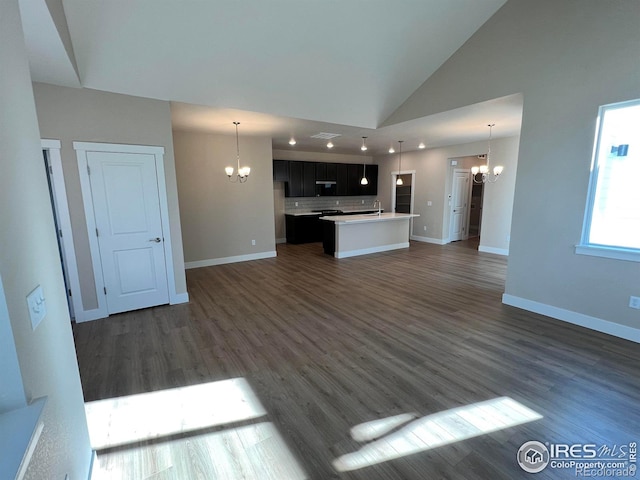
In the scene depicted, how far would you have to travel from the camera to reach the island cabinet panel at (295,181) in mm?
8162

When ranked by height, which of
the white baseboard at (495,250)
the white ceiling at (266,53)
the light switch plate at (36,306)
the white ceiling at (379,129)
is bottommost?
the white baseboard at (495,250)

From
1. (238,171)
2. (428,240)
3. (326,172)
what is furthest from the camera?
(326,172)

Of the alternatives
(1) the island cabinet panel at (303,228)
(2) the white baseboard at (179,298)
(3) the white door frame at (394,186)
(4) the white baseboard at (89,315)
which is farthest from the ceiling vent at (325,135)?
(4) the white baseboard at (89,315)

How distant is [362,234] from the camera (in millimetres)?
6938

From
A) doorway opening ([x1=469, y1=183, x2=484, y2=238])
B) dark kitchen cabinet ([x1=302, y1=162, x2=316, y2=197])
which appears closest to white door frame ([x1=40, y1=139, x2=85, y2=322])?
dark kitchen cabinet ([x1=302, y1=162, x2=316, y2=197])

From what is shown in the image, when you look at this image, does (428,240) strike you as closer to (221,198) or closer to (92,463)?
(221,198)

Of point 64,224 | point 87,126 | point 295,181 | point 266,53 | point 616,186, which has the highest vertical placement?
point 266,53

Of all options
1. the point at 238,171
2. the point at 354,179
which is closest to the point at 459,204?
the point at 354,179

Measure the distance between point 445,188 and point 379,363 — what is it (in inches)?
256

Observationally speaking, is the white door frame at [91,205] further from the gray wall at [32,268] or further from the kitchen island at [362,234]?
the kitchen island at [362,234]

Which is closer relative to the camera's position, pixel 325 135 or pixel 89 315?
pixel 89 315

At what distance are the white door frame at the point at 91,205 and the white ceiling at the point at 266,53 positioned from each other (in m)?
0.65

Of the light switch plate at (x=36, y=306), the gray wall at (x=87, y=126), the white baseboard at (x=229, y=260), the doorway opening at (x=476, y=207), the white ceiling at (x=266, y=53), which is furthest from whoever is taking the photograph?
the doorway opening at (x=476, y=207)

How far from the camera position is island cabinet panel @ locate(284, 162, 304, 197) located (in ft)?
26.8
